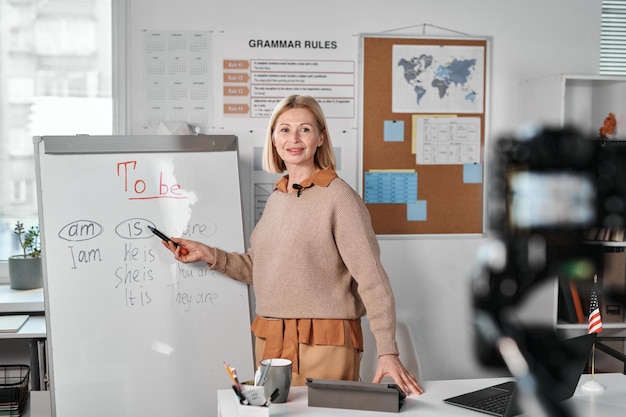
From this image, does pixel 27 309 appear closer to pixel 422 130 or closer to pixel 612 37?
pixel 422 130

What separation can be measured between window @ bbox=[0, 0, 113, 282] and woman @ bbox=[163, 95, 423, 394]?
1.18 m

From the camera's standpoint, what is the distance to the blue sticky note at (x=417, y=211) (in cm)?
301

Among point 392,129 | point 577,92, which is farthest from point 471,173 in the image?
point 577,92

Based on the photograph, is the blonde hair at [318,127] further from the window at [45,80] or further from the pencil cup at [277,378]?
the window at [45,80]

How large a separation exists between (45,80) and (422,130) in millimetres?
1607

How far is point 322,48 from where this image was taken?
290 centimetres

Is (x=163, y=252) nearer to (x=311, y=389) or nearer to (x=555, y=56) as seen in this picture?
(x=311, y=389)

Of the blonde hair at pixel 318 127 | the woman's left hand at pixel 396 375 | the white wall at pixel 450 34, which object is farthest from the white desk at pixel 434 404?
the white wall at pixel 450 34

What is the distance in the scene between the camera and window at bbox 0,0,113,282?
111 inches

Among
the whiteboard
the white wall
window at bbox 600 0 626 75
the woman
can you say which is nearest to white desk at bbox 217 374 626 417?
the woman

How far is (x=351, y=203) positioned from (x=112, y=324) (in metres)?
1.00

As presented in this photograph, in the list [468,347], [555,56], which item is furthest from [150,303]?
[468,347]

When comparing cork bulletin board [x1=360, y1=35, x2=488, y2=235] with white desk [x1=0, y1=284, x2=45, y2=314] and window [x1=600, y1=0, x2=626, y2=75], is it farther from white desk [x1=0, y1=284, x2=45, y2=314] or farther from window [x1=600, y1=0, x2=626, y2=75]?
white desk [x1=0, y1=284, x2=45, y2=314]

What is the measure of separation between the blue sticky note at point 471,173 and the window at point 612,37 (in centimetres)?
81
